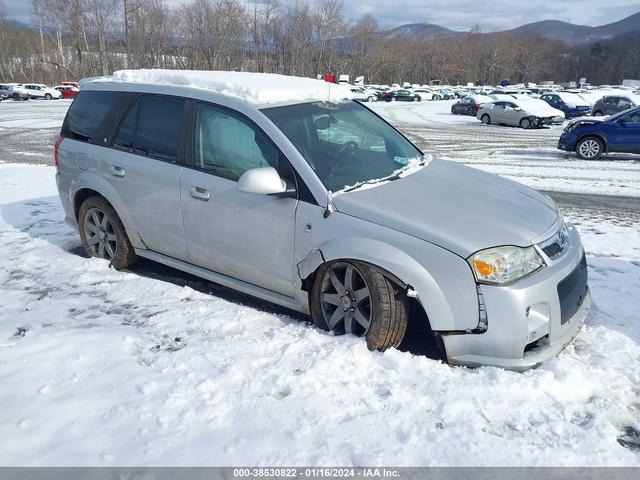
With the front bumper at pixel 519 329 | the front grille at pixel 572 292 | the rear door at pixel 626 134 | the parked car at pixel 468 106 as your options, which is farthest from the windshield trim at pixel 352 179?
the parked car at pixel 468 106

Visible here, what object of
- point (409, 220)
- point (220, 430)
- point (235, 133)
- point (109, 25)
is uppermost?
point (109, 25)

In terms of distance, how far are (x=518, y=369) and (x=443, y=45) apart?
153488 mm

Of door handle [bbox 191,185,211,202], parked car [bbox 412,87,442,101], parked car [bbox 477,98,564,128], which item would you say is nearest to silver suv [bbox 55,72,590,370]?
door handle [bbox 191,185,211,202]

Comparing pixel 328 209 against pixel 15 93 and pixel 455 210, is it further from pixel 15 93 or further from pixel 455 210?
pixel 15 93

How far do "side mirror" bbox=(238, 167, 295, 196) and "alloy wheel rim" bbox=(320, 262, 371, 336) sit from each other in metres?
0.65

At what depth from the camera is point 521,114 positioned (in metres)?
25.2

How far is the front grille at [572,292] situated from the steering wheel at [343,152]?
1.69 m

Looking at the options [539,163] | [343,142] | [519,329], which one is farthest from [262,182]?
[539,163]

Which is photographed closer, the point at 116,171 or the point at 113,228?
the point at 116,171

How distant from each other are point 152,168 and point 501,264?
2.89 m

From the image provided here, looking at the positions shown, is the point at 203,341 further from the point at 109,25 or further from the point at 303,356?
the point at 109,25

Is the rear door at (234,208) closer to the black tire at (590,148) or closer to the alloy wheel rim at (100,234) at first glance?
the alloy wheel rim at (100,234)

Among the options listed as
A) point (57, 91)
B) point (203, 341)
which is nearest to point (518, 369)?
point (203, 341)

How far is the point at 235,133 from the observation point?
153 inches
